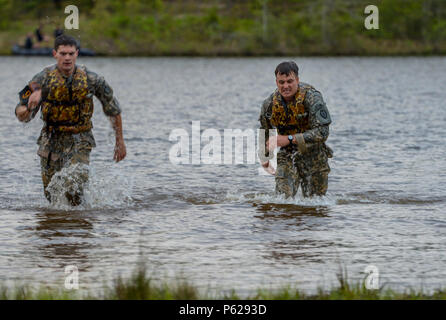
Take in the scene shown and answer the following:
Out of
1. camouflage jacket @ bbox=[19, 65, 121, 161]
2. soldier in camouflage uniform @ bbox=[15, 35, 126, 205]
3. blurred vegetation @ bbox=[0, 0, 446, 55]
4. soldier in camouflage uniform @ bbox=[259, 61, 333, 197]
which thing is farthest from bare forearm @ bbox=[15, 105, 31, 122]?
blurred vegetation @ bbox=[0, 0, 446, 55]

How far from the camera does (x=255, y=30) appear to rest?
88.6m

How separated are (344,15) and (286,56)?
13.7 metres

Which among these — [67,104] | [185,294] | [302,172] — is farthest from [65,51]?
[185,294]

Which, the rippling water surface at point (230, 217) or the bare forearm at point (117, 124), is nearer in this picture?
the rippling water surface at point (230, 217)

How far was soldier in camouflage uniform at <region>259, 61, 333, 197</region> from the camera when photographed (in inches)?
452

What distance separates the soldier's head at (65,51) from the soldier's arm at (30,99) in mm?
310

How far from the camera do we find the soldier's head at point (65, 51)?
10.9m

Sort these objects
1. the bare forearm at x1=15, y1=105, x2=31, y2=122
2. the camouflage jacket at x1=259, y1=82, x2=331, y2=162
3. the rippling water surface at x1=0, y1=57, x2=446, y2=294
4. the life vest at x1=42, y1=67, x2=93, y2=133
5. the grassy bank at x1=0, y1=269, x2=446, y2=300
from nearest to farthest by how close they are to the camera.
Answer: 1. the grassy bank at x1=0, y1=269, x2=446, y2=300
2. the rippling water surface at x1=0, y1=57, x2=446, y2=294
3. the bare forearm at x1=15, y1=105, x2=31, y2=122
4. the life vest at x1=42, y1=67, x2=93, y2=133
5. the camouflage jacket at x1=259, y1=82, x2=331, y2=162

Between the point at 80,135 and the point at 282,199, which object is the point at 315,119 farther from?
the point at 80,135

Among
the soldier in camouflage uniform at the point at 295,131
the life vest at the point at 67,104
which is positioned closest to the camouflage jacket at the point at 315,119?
the soldier in camouflage uniform at the point at 295,131

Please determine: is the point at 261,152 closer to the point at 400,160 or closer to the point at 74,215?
the point at 74,215

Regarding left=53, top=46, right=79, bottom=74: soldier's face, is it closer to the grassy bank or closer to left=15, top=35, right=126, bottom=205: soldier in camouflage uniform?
left=15, top=35, right=126, bottom=205: soldier in camouflage uniform

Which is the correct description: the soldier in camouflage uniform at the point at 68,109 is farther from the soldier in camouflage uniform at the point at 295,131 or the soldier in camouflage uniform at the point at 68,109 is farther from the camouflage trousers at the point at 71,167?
the soldier in camouflage uniform at the point at 295,131
